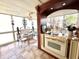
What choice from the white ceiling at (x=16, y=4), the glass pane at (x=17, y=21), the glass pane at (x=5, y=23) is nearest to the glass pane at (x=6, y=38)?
the glass pane at (x=5, y=23)

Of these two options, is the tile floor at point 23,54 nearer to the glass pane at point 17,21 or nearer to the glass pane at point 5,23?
the glass pane at point 5,23

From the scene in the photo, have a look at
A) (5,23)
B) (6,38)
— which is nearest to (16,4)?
(5,23)

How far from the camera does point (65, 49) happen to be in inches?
82.3

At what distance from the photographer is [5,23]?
410 cm

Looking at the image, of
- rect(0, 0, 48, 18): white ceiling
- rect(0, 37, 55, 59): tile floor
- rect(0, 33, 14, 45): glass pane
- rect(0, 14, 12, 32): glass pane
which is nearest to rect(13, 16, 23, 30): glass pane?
rect(0, 14, 12, 32): glass pane

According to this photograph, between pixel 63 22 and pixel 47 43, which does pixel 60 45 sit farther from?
pixel 63 22

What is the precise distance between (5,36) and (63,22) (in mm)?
4316

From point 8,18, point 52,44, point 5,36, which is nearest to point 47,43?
point 52,44

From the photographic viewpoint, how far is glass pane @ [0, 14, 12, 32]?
12.6ft

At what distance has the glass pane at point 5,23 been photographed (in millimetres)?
3827

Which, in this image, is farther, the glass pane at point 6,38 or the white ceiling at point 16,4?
the glass pane at point 6,38

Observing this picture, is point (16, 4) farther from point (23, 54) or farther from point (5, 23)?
point (23, 54)

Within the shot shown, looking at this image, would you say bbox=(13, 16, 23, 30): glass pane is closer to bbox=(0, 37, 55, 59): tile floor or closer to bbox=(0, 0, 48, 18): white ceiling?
bbox=(0, 0, 48, 18): white ceiling

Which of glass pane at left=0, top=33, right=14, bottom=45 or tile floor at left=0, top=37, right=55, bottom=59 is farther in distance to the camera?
glass pane at left=0, top=33, right=14, bottom=45
